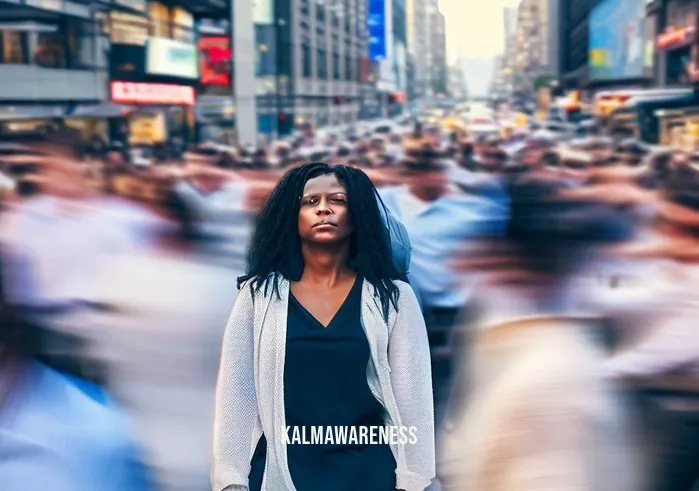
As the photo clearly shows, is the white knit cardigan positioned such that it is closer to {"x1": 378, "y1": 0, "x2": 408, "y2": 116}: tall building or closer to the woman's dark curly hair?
the woman's dark curly hair

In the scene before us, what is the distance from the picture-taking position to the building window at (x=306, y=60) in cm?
277

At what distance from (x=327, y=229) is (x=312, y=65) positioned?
905 millimetres

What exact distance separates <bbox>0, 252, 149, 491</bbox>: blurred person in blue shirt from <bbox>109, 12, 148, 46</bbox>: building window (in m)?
0.85

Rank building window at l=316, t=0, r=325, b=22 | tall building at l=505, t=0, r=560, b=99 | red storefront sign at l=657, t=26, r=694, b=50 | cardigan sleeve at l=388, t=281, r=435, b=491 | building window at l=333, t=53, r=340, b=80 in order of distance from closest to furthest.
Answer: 1. cardigan sleeve at l=388, t=281, r=435, b=491
2. red storefront sign at l=657, t=26, r=694, b=50
3. tall building at l=505, t=0, r=560, b=99
4. building window at l=333, t=53, r=340, b=80
5. building window at l=316, t=0, r=325, b=22

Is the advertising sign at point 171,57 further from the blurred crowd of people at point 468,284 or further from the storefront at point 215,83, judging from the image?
the blurred crowd of people at point 468,284

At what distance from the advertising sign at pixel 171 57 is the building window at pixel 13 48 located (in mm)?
364

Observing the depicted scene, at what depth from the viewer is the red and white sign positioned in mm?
2684

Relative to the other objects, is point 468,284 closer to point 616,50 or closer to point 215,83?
point 616,50

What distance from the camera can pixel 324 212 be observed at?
204cm

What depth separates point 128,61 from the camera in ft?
8.98

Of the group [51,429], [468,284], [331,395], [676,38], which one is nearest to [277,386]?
[331,395]

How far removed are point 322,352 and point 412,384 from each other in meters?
0.25

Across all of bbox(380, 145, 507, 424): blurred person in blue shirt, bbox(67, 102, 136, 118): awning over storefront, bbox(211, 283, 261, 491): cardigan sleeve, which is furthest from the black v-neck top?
bbox(67, 102, 136, 118): awning over storefront

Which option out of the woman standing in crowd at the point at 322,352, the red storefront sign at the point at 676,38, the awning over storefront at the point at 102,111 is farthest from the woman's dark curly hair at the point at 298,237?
the red storefront sign at the point at 676,38
